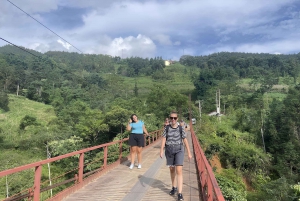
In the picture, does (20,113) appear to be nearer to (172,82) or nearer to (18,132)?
(18,132)

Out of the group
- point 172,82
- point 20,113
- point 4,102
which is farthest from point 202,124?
point 172,82

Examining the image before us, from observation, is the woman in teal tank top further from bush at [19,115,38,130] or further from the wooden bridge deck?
bush at [19,115,38,130]

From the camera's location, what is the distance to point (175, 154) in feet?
17.5

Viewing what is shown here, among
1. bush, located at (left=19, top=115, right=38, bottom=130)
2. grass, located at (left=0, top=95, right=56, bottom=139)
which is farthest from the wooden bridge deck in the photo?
grass, located at (left=0, top=95, right=56, bottom=139)

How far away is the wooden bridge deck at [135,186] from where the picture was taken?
18.9ft

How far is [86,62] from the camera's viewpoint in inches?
5620

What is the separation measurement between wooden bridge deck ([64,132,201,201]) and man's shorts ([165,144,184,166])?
0.79 meters

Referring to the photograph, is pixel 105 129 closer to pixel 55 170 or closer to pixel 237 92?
pixel 55 170

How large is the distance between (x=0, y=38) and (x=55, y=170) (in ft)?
88.9

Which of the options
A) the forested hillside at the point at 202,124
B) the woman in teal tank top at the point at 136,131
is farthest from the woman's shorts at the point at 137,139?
the forested hillside at the point at 202,124

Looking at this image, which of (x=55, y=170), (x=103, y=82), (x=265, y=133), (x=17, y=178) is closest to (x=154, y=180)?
(x=17, y=178)

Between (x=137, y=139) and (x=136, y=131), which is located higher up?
(x=136, y=131)

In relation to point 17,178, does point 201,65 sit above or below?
above

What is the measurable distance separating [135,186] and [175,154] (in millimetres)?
1860
